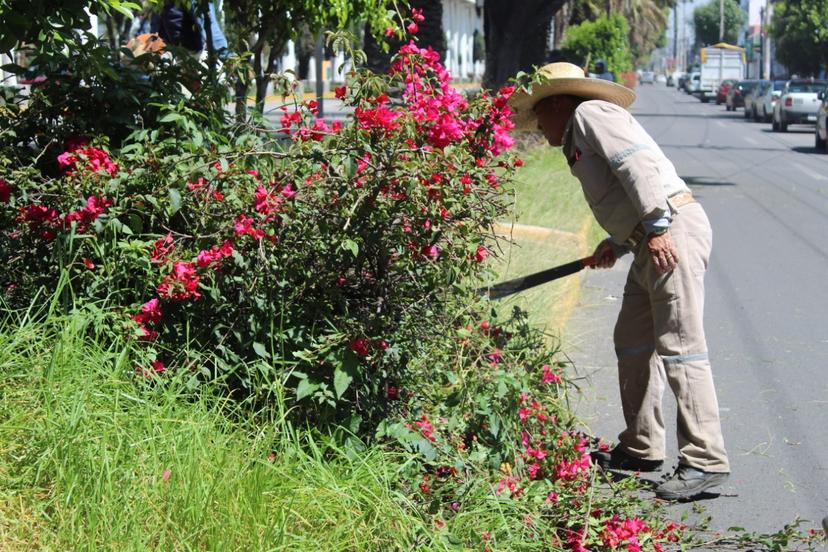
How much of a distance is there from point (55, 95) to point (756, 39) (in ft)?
382

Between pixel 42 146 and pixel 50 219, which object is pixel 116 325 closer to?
pixel 50 219

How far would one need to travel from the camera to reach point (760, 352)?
24.2 feet

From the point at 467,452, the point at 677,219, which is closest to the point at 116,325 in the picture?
the point at 467,452

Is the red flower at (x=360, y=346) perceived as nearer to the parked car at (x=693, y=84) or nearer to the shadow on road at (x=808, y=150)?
the shadow on road at (x=808, y=150)

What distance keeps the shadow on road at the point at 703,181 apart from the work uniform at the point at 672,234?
13.7m

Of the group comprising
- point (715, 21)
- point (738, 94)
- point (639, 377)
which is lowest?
point (639, 377)

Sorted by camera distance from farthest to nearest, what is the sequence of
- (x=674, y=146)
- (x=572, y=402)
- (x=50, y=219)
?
(x=674, y=146)
(x=572, y=402)
(x=50, y=219)

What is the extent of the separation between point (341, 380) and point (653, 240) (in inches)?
61.1

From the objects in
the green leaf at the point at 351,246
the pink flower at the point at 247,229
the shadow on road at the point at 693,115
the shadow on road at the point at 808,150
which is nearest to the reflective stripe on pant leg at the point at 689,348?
the green leaf at the point at 351,246

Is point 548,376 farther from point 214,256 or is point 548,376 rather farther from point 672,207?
point 214,256

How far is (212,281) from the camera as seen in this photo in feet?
13.8

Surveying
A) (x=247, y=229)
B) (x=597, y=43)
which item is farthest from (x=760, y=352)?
(x=597, y=43)

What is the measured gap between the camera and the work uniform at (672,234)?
4695mm

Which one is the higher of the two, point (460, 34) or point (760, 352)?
point (460, 34)
